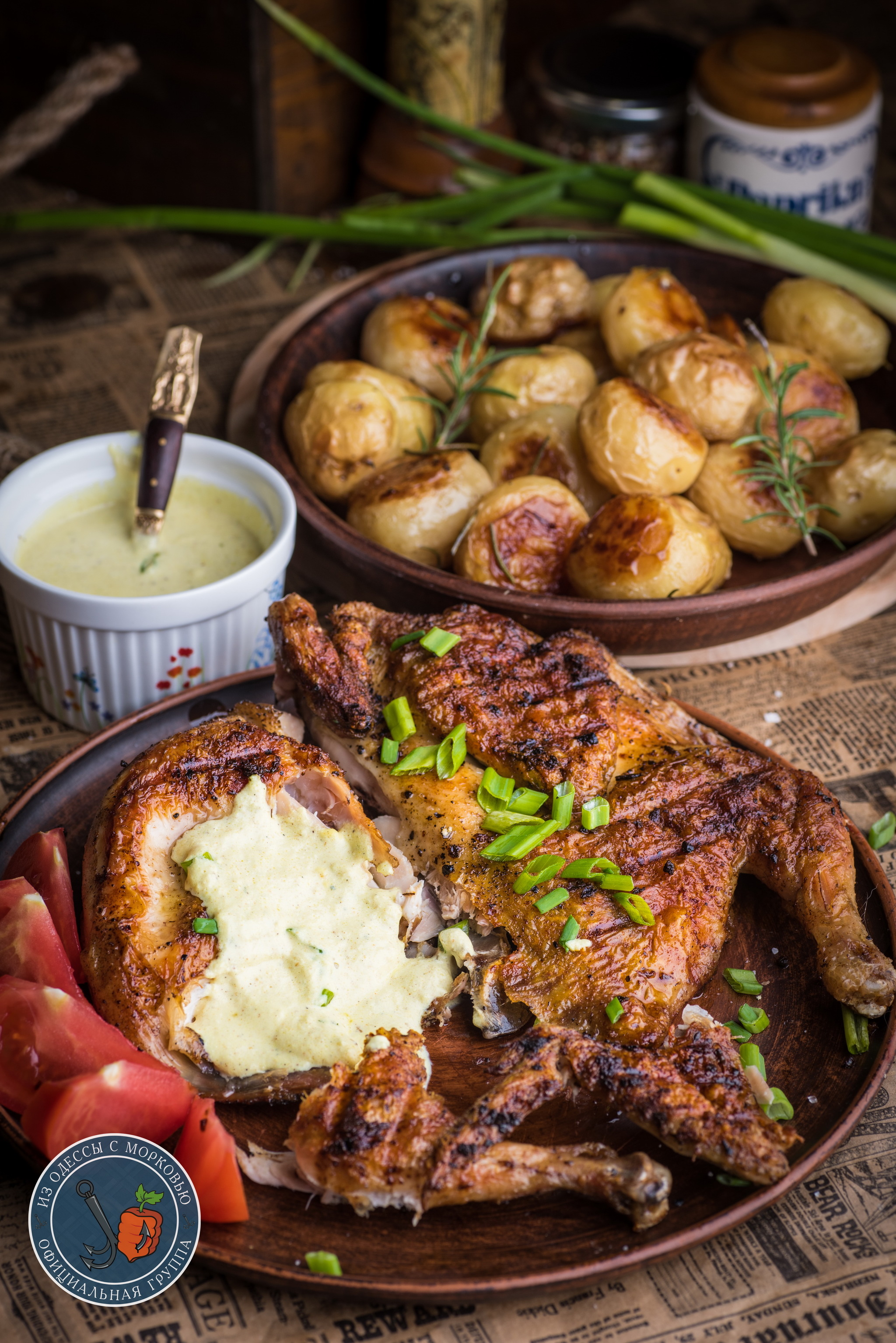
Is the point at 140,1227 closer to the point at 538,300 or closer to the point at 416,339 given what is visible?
the point at 416,339

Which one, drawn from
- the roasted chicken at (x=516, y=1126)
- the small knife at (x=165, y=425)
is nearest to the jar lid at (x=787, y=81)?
the small knife at (x=165, y=425)

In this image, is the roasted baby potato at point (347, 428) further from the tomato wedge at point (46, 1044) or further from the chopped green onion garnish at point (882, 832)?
the tomato wedge at point (46, 1044)

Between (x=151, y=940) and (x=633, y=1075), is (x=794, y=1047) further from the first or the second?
(x=151, y=940)

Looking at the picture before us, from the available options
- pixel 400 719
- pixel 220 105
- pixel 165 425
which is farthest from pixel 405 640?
pixel 220 105

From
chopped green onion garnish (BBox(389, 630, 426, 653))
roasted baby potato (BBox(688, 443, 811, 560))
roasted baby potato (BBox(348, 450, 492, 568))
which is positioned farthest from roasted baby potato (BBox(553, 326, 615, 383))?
chopped green onion garnish (BBox(389, 630, 426, 653))

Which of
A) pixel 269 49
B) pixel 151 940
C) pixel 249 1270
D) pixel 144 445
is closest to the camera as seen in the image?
pixel 249 1270

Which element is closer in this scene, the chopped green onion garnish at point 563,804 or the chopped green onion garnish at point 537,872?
the chopped green onion garnish at point 537,872

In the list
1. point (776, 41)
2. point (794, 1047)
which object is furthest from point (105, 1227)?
point (776, 41)
